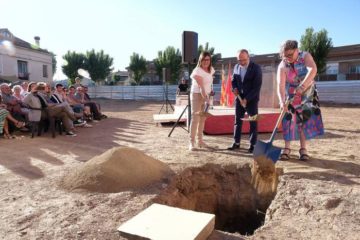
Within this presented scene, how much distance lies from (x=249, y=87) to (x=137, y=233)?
3.37 m

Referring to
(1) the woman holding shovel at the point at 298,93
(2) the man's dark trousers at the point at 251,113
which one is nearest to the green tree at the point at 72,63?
(2) the man's dark trousers at the point at 251,113

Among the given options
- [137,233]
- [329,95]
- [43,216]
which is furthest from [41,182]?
[329,95]

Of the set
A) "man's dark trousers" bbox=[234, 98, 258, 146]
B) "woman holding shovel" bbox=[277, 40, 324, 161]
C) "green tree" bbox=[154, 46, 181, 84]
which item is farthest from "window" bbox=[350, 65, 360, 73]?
Result: "woman holding shovel" bbox=[277, 40, 324, 161]

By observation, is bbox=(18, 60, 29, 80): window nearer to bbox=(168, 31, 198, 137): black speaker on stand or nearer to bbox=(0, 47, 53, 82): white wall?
bbox=(0, 47, 53, 82): white wall

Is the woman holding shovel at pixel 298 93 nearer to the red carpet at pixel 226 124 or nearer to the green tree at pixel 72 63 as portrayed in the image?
the red carpet at pixel 226 124

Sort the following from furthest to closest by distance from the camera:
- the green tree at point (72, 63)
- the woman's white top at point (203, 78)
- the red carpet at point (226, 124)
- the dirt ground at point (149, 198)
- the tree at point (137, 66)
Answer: the green tree at point (72, 63) < the tree at point (137, 66) < the red carpet at point (226, 124) < the woman's white top at point (203, 78) < the dirt ground at point (149, 198)

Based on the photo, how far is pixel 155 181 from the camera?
3.69m

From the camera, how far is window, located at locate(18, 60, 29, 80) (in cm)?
2967

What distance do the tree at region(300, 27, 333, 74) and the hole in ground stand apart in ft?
77.5

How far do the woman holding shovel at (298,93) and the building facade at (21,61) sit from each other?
26.0m

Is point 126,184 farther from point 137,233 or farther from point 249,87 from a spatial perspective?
point 249,87

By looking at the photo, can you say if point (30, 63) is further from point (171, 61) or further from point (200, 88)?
point (200, 88)

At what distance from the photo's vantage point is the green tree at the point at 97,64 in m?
42.0

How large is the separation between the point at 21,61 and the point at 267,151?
31351 mm
